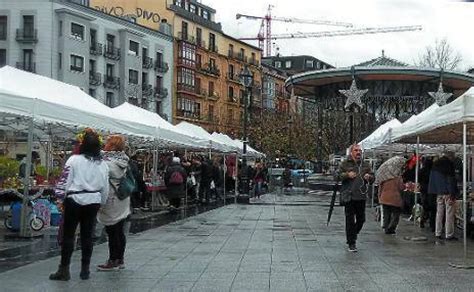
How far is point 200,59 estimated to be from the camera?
92625 mm

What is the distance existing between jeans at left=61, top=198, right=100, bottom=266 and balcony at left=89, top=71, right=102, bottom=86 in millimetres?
61593

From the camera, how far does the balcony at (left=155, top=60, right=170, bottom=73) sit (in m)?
81.1

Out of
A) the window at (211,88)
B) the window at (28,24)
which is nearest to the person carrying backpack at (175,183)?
the window at (28,24)

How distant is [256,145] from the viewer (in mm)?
69062

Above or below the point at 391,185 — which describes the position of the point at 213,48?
above

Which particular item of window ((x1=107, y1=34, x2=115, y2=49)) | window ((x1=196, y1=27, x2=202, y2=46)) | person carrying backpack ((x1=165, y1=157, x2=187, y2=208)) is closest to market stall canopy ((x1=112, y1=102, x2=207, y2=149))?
person carrying backpack ((x1=165, y1=157, x2=187, y2=208))

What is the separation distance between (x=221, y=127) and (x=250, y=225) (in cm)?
6827

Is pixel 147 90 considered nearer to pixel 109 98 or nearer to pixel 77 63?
pixel 109 98

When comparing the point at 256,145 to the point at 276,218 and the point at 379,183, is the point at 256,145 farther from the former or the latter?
the point at 379,183

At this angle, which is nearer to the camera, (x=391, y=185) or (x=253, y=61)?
(x=391, y=185)

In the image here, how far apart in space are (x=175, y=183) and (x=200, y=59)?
2818 inches

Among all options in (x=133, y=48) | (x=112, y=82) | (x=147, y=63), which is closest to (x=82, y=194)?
(x=112, y=82)

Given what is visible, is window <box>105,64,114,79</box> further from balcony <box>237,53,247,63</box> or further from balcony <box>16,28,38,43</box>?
balcony <box>237,53,247,63</box>

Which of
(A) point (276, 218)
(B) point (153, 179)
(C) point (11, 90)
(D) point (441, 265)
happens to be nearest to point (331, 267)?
(D) point (441, 265)
